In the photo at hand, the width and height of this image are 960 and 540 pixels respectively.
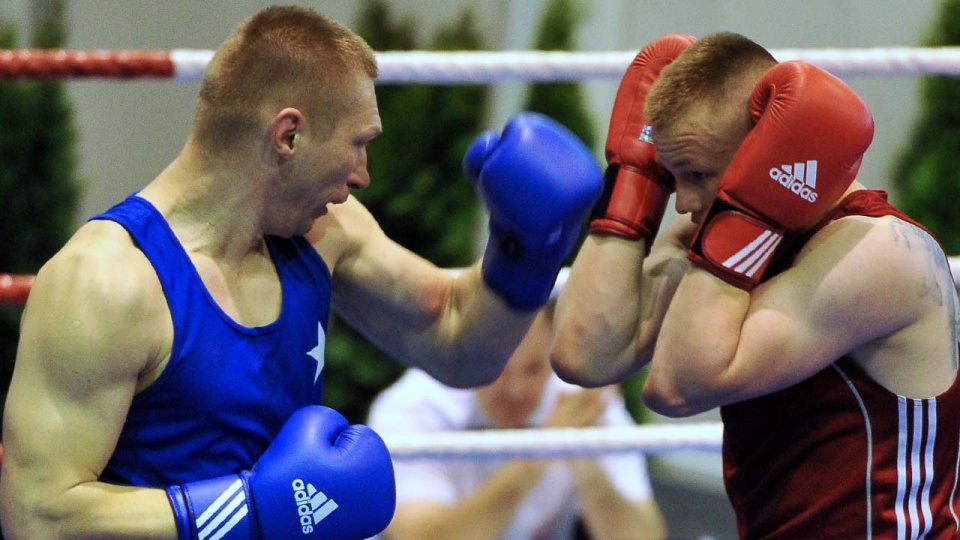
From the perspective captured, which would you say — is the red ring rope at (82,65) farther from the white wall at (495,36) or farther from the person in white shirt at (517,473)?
the white wall at (495,36)

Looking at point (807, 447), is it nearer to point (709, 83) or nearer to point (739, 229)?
point (739, 229)

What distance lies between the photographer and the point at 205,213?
1531 mm

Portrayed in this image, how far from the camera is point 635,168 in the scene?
64.7 inches

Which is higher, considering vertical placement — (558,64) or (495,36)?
(558,64)

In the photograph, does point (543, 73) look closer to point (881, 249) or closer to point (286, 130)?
point (286, 130)

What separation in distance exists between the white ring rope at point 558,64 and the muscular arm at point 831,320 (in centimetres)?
74

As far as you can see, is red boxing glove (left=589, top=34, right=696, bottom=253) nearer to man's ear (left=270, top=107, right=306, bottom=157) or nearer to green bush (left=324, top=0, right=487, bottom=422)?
man's ear (left=270, top=107, right=306, bottom=157)

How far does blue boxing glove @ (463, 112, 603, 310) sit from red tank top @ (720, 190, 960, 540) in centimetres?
33

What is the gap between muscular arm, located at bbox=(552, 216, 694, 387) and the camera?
1.62m

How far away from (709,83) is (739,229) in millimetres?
194

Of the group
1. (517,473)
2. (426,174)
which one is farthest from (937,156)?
(517,473)

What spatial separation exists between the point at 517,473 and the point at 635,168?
1171 millimetres

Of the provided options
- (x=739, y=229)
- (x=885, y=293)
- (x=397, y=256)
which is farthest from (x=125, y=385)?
(x=885, y=293)

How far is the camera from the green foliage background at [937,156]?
16.6 feet
